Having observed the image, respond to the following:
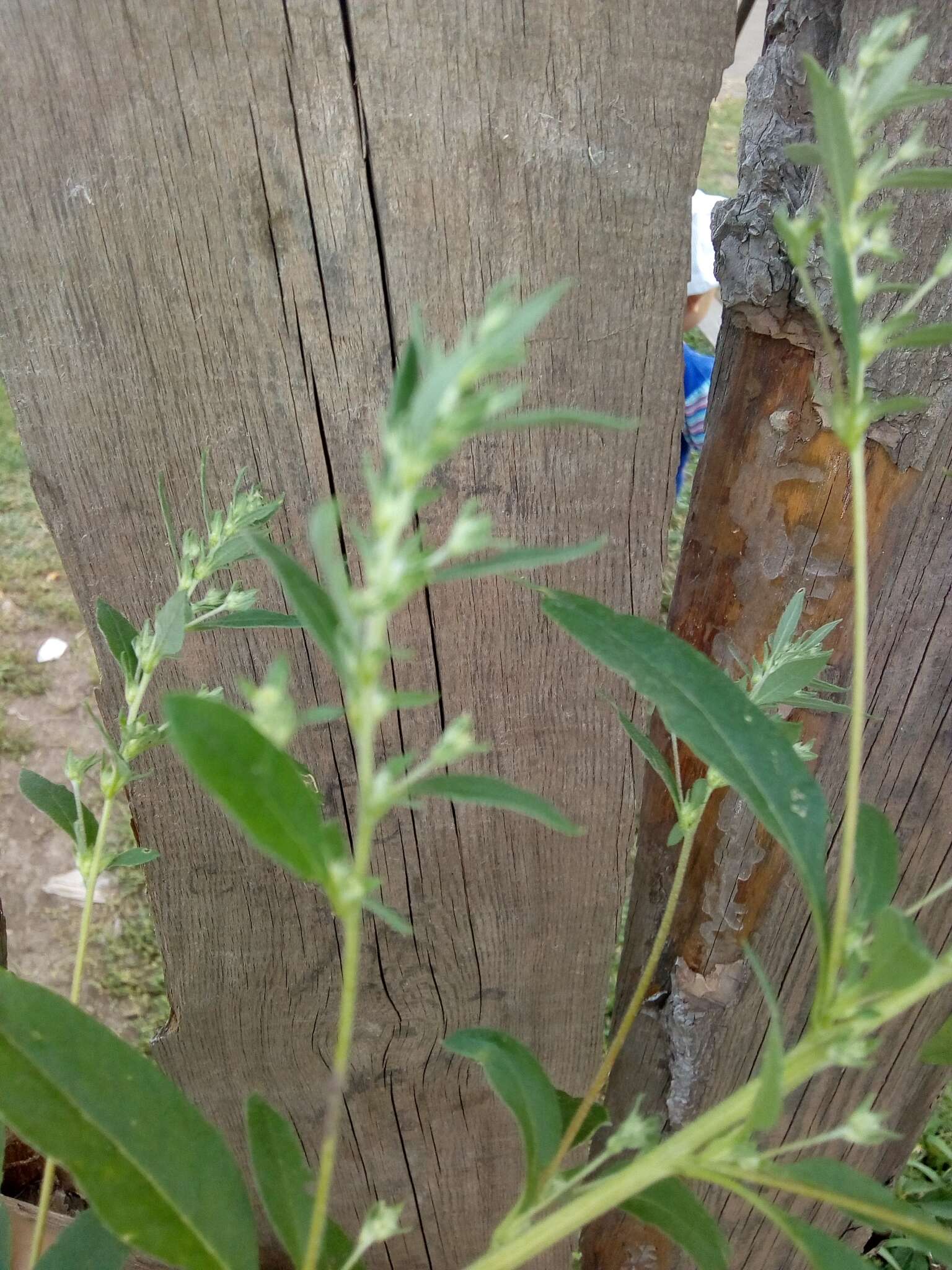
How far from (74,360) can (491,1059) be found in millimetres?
874

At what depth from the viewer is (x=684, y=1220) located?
0.82 meters

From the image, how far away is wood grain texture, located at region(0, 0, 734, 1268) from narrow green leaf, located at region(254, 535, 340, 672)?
0.63 meters

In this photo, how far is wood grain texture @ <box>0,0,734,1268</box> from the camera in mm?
992

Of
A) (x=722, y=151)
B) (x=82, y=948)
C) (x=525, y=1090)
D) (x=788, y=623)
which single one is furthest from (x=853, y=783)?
(x=722, y=151)

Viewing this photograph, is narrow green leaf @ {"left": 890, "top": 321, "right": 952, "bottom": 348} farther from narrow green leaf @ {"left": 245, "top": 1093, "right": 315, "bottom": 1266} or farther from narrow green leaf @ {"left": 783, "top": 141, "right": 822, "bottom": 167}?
narrow green leaf @ {"left": 245, "top": 1093, "right": 315, "bottom": 1266}

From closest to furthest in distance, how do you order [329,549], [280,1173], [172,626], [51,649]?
[329,549]
[280,1173]
[172,626]
[51,649]

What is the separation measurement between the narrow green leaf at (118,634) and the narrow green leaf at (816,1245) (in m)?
0.71

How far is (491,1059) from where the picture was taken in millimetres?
792

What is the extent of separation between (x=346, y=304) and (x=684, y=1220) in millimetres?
958

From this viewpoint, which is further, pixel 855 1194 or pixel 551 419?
pixel 855 1194

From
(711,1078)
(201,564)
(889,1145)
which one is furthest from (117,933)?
(201,564)

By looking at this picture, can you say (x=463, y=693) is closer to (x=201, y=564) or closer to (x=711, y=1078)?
(x=201, y=564)

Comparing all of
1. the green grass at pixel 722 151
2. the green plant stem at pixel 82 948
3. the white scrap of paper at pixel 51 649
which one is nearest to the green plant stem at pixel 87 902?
the green plant stem at pixel 82 948

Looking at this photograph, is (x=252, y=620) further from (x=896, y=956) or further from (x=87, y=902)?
(x=896, y=956)
